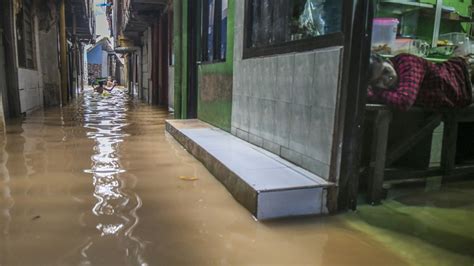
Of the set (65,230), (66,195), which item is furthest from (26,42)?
(65,230)

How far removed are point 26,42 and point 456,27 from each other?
31.3 ft

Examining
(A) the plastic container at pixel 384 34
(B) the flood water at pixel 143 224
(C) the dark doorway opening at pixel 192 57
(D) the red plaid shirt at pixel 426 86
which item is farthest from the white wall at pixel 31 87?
(D) the red plaid shirt at pixel 426 86

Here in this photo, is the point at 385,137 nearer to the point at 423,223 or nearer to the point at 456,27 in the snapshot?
the point at 423,223

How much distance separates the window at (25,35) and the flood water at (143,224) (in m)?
5.83

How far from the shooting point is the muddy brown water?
200 cm

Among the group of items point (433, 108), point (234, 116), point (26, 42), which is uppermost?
point (26, 42)

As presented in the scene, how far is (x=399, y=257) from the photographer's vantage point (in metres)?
2.02

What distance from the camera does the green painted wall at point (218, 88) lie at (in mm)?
4984

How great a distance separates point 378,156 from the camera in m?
2.87

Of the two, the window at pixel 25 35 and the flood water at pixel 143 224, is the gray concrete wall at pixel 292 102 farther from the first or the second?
the window at pixel 25 35

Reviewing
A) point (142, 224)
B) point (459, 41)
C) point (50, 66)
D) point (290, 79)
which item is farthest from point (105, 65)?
point (142, 224)

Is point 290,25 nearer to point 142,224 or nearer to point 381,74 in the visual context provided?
point 381,74

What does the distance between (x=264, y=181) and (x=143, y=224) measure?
0.89 metres

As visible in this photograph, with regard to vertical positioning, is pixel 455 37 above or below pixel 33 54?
above
